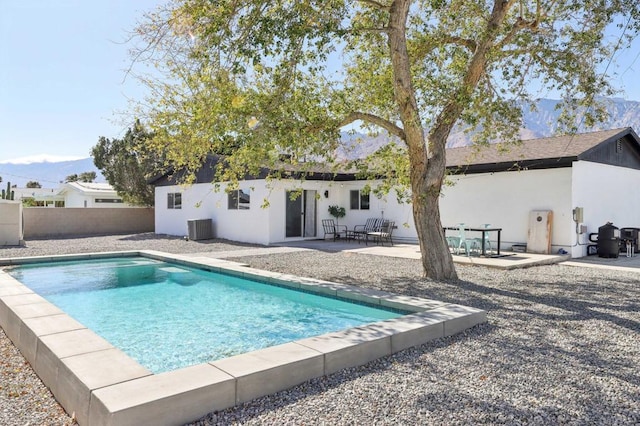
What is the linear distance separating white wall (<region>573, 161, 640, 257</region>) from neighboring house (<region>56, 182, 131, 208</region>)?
84.6 feet

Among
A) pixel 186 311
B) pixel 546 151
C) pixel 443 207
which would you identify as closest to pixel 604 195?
pixel 546 151

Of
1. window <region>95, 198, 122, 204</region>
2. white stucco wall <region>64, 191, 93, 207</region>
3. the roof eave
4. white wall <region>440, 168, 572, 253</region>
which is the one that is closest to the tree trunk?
the roof eave

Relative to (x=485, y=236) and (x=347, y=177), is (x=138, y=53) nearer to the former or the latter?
(x=485, y=236)

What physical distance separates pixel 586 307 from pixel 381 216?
1057cm

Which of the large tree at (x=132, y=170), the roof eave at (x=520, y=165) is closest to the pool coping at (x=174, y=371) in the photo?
the roof eave at (x=520, y=165)

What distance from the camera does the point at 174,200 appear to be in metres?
20.0

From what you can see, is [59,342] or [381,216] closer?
[59,342]

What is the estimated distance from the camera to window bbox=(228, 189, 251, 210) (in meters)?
16.5

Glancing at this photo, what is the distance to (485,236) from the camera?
11.8 meters

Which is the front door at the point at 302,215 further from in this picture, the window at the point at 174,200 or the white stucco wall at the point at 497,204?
the window at the point at 174,200

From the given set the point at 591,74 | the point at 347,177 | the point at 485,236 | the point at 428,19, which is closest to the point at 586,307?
the point at 591,74

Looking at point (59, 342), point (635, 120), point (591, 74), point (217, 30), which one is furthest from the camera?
point (635, 120)

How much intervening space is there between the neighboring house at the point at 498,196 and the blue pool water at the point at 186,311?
2.44m

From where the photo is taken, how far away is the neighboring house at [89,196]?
3027 cm
